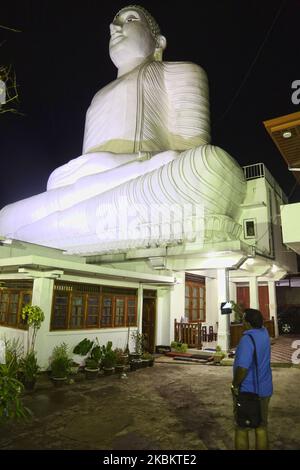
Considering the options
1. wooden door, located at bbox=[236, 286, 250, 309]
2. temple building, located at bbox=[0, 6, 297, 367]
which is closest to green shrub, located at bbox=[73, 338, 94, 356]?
temple building, located at bbox=[0, 6, 297, 367]

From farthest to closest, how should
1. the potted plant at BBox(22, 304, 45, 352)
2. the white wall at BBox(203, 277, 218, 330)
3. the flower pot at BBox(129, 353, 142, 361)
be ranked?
the white wall at BBox(203, 277, 218, 330), the flower pot at BBox(129, 353, 142, 361), the potted plant at BBox(22, 304, 45, 352)

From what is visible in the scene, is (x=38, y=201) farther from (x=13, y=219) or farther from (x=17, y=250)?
(x=17, y=250)

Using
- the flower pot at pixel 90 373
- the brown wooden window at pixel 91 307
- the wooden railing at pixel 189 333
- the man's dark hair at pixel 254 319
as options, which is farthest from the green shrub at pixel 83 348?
the man's dark hair at pixel 254 319

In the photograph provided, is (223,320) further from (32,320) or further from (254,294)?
(32,320)

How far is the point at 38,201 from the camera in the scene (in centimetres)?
1457

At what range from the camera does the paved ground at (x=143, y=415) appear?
4172mm

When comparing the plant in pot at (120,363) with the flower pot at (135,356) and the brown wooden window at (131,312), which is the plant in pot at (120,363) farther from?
the brown wooden window at (131,312)

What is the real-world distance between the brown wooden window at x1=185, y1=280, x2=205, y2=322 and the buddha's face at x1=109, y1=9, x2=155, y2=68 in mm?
12220

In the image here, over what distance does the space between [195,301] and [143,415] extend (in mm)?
9128

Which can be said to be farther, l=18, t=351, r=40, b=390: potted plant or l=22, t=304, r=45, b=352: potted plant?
l=22, t=304, r=45, b=352: potted plant

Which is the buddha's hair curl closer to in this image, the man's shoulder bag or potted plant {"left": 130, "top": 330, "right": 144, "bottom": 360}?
A: potted plant {"left": 130, "top": 330, "right": 144, "bottom": 360}

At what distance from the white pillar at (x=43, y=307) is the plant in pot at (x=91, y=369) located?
3.00 feet

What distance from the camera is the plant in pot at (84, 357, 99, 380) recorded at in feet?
25.5
